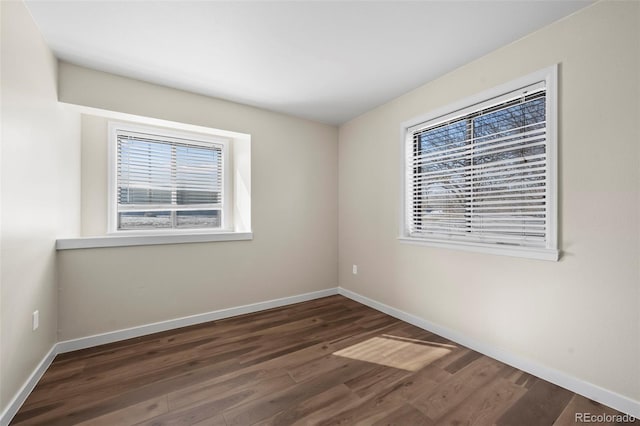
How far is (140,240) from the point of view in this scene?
2.60 meters

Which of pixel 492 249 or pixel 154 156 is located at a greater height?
pixel 154 156

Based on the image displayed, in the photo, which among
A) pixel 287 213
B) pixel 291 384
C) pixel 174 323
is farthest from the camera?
pixel 287 213

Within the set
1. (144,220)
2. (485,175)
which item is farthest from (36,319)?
(485,175)

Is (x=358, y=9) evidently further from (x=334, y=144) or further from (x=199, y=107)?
(x=334, y=144)

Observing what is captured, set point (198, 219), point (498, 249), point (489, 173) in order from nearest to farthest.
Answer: point (498, 249) < point (489, 173) < point (198, 219)

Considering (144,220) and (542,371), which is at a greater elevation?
(144,220)

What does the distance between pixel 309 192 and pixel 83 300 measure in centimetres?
259

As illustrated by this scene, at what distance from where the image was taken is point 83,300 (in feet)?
7.75

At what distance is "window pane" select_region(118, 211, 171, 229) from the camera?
2923mm

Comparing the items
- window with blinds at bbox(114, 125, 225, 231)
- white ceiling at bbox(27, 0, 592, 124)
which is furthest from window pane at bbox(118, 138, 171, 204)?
white ceiling at bbox(27, 0, 592, 124)

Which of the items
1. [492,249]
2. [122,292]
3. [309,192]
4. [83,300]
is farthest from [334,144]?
[83,300]

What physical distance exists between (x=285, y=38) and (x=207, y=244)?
7.10 feet

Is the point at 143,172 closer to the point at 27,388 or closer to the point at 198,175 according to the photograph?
the point at 198,175

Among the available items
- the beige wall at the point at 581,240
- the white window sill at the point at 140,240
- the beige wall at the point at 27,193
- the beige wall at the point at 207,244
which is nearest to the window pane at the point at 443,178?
the beige wall at the point at 581,240
